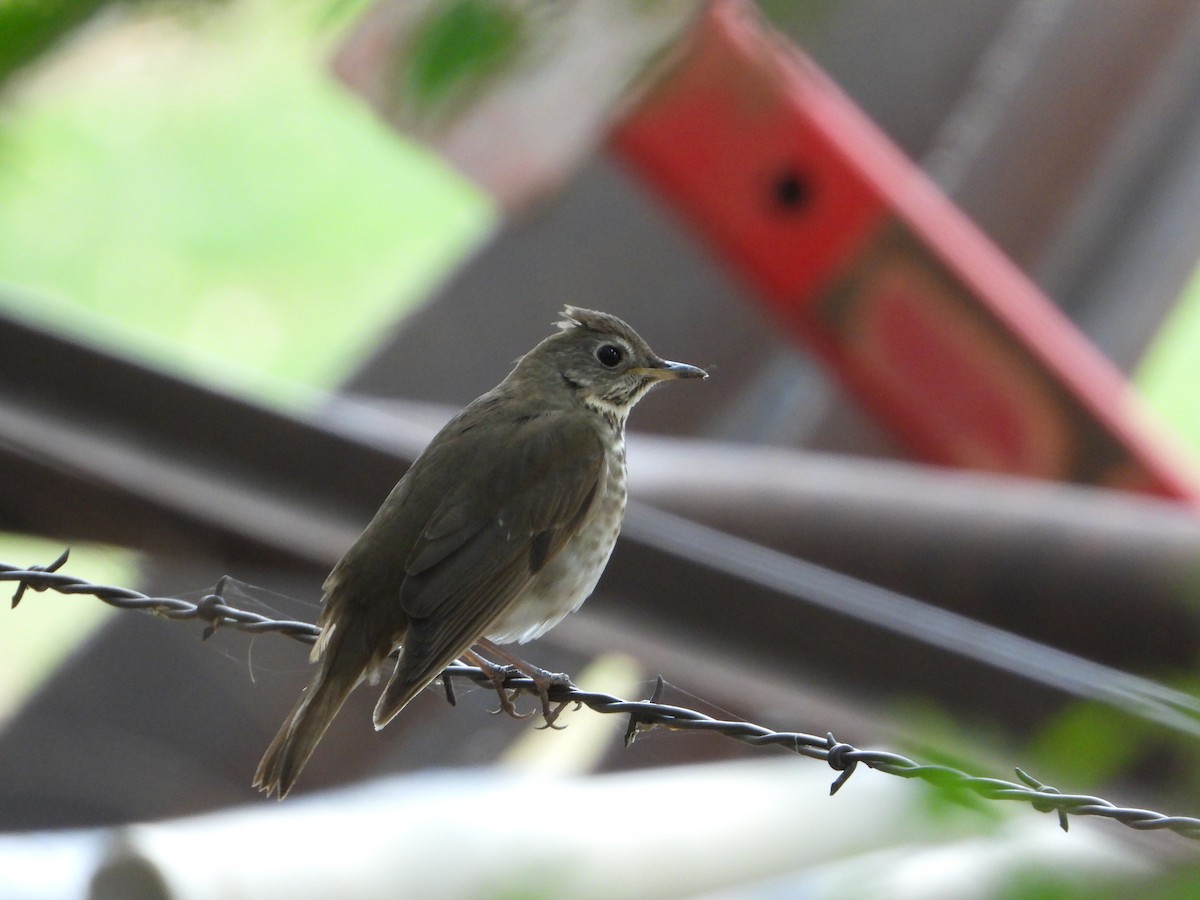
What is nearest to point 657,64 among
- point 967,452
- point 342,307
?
point 967,452

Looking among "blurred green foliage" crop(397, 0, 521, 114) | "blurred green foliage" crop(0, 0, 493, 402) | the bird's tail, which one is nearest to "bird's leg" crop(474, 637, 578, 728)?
the bird's tail

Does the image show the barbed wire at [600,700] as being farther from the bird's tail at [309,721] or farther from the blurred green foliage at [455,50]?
the blurred green foliage at [455,50]

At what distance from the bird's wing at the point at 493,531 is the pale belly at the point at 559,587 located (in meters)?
0.04

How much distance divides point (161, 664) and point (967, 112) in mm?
4633

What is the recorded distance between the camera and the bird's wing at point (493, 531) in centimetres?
242

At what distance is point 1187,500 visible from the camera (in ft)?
19.3

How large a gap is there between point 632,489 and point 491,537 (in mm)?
2201

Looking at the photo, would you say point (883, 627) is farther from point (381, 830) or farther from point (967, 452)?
point (967, 452)

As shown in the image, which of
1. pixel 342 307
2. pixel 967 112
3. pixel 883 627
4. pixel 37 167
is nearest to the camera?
pixel 37 167

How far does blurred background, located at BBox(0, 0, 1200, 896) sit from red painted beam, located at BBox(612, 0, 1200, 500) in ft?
0.30

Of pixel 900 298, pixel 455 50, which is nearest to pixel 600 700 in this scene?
pixel 455 50

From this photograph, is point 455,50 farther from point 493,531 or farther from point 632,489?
point 632,489

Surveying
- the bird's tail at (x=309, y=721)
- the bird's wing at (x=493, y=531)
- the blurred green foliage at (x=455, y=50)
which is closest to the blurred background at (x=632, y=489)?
the blurred green foliage at (x=455, y=50)

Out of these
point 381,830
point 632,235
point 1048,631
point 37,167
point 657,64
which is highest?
point 632,235
